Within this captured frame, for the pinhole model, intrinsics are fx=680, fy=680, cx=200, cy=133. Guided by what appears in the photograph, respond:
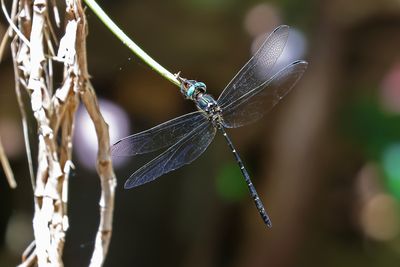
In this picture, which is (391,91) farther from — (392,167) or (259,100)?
(259,100)

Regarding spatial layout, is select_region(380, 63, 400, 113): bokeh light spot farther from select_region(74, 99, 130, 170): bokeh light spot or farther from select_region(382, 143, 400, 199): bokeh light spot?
select_region(74, 99, 130, 170): bokeh light spot

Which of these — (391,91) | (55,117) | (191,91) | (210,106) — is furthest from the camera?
(391,91)

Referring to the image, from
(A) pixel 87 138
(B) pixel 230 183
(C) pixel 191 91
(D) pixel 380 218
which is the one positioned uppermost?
(A) pixel 87 138

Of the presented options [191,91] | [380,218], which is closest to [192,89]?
[191,91]

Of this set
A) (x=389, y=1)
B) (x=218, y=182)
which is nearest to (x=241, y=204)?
(x=218, y=182)

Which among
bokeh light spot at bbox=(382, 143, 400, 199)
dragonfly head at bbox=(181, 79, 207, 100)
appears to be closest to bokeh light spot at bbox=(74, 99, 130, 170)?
bokeh light spot at bbox=(382, 143, 400, 199)

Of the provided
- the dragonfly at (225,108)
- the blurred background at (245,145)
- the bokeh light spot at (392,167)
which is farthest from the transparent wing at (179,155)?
the bokeh light spot at (392,167)

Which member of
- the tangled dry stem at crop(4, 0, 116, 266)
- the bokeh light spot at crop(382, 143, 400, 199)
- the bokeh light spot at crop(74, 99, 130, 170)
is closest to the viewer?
the tangled dry stem at crop(4, 0, 116, 266)

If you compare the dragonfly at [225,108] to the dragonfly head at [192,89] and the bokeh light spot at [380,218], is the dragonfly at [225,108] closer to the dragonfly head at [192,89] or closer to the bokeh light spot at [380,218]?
the dragonfly head at [192,89]
